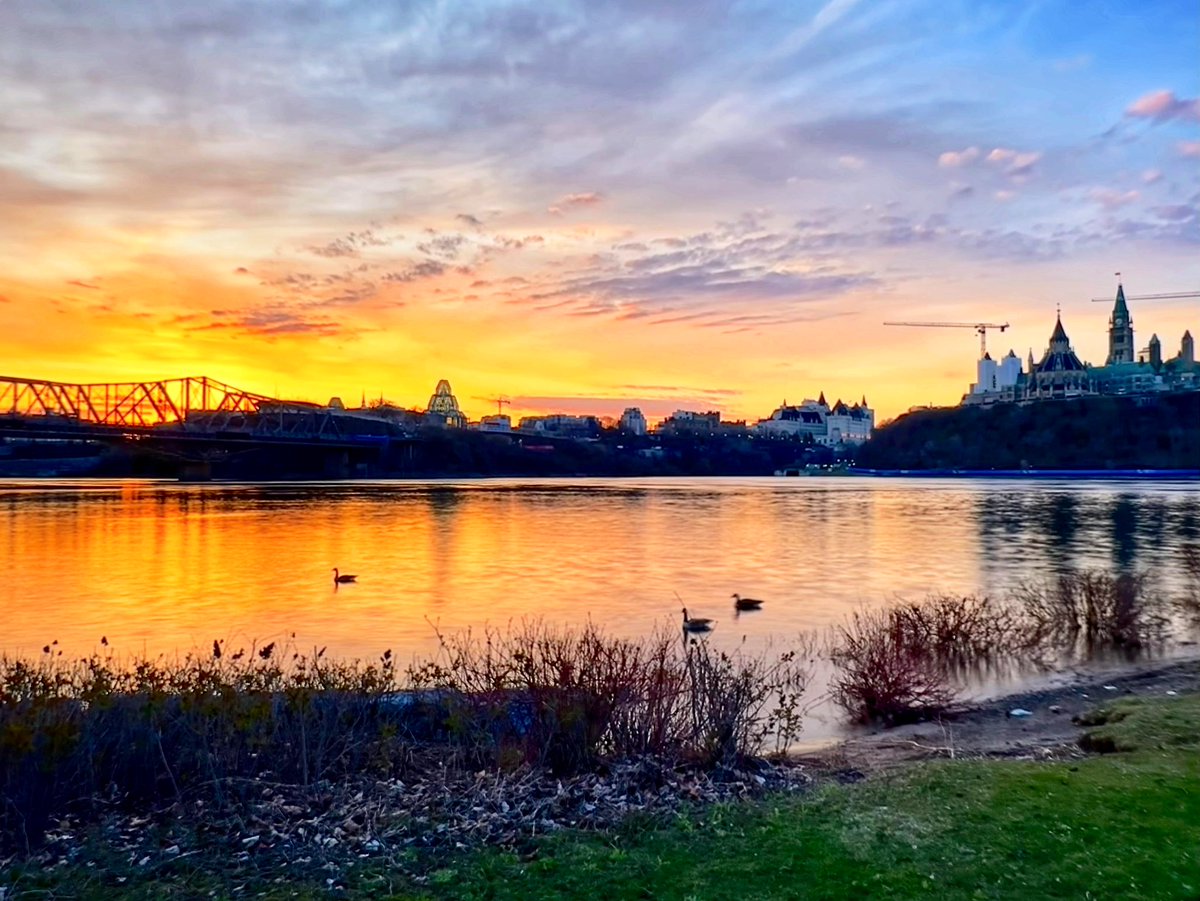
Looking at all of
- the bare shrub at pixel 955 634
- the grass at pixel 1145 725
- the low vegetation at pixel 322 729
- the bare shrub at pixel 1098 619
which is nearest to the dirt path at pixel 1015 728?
the grass at pixel 1145 725

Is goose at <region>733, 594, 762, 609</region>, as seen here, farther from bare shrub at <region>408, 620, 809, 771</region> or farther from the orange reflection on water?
bare shrub at <region>408, 620, 809, 771</region>

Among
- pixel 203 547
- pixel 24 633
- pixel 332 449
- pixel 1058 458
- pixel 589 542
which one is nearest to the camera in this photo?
pixel 24 633

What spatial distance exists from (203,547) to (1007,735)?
139 ft

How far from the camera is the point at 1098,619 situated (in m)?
22.2

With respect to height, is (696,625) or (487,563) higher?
(696,625)

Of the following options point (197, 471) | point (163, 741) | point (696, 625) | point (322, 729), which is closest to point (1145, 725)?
point (322, 729)

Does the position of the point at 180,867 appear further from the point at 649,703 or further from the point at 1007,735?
the point at 1007,735

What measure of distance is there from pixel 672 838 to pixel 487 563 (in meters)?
34.2

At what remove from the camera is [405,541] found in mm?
51719

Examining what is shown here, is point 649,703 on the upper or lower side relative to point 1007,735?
upper

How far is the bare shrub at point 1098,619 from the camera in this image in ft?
70.6

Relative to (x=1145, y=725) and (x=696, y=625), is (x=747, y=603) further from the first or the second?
(x=1145, y=725)

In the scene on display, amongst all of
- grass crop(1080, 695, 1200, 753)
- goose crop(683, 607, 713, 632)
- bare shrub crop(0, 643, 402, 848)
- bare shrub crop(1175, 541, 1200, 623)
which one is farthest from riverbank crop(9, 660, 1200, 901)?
bare shrub crop(1175, 541, 1200, 623)

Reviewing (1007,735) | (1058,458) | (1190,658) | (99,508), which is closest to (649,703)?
(1007,735)
